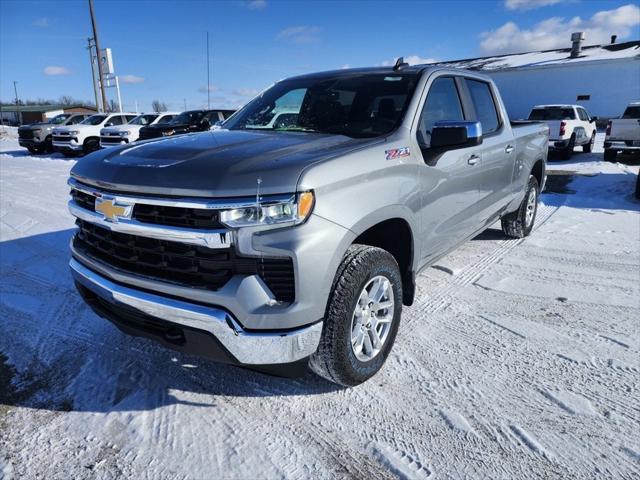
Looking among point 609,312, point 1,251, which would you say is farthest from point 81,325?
point 609,312

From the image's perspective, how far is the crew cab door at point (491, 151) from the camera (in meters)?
3.91

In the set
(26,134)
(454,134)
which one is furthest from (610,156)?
(26,134)

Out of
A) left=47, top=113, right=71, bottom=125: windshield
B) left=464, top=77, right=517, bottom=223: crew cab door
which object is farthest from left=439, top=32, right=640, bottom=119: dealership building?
left=464, top=77, right=517, bottom=223: crew cab door

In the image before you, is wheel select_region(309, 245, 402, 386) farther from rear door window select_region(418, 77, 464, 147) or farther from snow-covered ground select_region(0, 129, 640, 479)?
rear door window select_region(418, 77, 464, 147)

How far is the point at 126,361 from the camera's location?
2938 mm

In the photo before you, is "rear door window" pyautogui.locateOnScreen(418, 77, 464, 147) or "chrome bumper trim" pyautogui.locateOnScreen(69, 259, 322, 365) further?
"rear door window" pyautogui.locateOnScreen(418, 77, 464, 147)

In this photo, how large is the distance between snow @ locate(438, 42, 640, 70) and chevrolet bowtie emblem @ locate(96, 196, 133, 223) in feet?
102

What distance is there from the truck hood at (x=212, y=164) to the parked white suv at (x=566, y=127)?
12.9 meters

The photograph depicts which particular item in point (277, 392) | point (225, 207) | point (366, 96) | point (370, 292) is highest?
point (366, 96)

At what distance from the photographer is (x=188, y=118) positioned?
15.4 m

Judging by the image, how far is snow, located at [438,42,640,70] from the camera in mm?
28916

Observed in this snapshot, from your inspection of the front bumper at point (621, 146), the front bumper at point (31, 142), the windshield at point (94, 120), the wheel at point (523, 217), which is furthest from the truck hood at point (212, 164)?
the front bumper at point (31, 142)

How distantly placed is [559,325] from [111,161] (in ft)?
10.7

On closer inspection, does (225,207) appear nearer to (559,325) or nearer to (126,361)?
(126,361)
